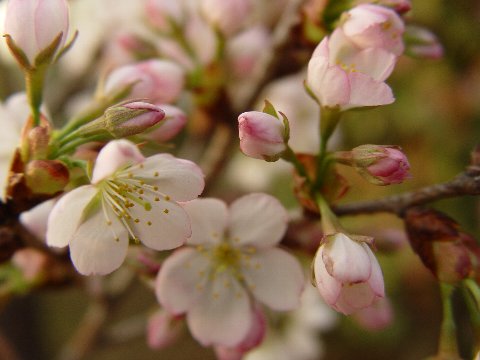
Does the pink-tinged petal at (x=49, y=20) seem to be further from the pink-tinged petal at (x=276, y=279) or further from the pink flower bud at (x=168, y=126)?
the pink-tinged petal at (x=276, y=279)

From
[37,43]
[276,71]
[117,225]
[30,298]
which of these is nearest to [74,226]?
[117,225]

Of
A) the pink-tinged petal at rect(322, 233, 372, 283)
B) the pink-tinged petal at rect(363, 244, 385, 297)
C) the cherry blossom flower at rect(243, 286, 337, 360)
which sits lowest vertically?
the cherry blossom flower at rect(243, 286, 337, 360)

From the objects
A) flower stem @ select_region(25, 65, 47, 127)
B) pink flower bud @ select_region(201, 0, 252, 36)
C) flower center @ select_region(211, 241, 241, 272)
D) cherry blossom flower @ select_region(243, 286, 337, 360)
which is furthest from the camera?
cherry blossom flower @ select_region(243, 286, 337, 360)

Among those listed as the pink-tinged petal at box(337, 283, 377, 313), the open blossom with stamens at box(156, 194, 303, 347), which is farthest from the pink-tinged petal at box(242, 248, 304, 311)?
the pink-tinged petal at box(337, 283, 377, 313)

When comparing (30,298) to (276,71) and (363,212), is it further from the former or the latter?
(363,212)

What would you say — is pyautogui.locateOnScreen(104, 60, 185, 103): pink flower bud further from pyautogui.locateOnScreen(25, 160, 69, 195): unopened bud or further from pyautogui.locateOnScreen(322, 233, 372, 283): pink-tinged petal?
pyautogui.locateOnScreen(322, 233, 372, 283): pink-tinged petal

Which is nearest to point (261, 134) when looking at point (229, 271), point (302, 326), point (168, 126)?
point (168, 126)
